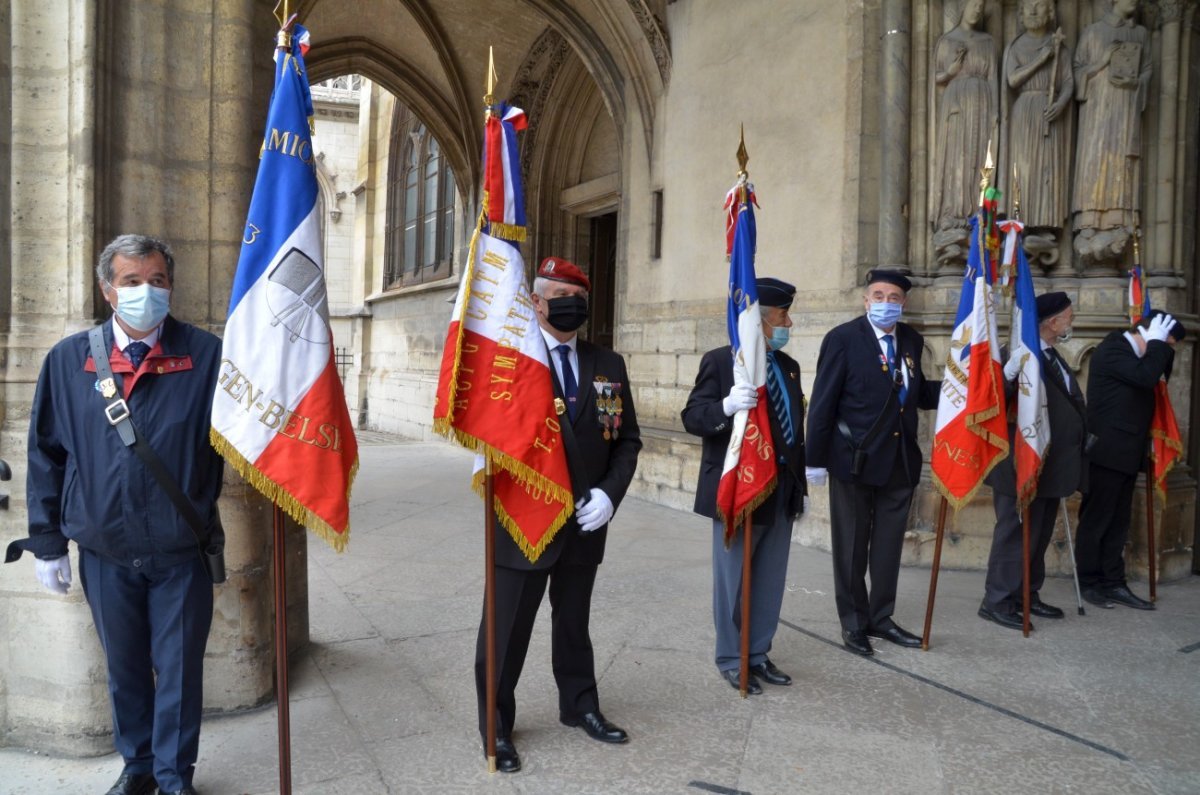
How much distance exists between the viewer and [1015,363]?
15.2ft

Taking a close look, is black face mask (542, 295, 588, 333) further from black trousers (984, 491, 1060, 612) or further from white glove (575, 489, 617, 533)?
black trousers (984, 491, 1060, 612)

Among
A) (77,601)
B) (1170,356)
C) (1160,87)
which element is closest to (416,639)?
(77,601)

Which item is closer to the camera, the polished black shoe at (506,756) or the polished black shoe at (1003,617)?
the polished black shoe at (506,756)

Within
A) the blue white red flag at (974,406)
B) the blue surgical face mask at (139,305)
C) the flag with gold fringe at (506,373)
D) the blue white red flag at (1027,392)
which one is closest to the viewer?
the blue surgical face mask at (139,305)

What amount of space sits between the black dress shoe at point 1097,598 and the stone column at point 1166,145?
7.50 ft

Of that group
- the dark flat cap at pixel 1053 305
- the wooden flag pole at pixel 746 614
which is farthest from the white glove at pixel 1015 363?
the wooden flag pole at pixel 746 614

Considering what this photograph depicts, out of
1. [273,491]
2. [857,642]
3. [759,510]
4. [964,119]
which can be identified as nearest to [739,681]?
[759,510]

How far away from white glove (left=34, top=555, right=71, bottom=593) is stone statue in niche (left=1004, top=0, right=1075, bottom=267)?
5.87 m

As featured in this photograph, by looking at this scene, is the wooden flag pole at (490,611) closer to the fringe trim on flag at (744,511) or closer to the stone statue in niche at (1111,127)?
the fringe trim on flag at (744,511)

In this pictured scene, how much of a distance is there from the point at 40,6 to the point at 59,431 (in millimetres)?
1643

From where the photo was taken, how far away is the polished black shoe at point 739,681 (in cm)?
369

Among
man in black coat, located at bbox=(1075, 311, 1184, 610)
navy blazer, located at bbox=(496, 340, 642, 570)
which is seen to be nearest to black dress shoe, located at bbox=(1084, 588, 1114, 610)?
man in black coat, located at bbox=(1075, 311, 1184, 610)

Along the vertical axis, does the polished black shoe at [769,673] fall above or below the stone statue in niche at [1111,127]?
below

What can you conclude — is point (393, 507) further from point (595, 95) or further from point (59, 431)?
point (595, 95)
